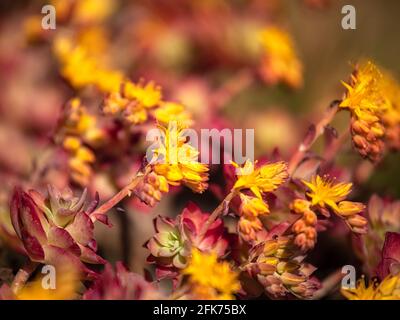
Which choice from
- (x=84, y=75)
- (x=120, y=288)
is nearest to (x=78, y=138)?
(x=84, y=75)

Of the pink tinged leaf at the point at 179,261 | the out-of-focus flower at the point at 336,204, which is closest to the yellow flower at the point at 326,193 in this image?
the out-of-focus flower at the point at 336,204

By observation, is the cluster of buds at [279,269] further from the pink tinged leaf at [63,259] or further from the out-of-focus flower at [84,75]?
the out-of-focus flower at [84,75]

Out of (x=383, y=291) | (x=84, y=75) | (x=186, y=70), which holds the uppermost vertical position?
(x=186, y=70)

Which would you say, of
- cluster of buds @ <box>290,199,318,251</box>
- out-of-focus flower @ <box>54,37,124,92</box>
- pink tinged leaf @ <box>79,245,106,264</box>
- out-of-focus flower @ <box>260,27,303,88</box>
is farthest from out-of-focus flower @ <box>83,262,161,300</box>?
out-of-focus flower @ <box>260,27,303,88</box>

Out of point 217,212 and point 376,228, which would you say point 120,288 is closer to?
A: point 217,212
